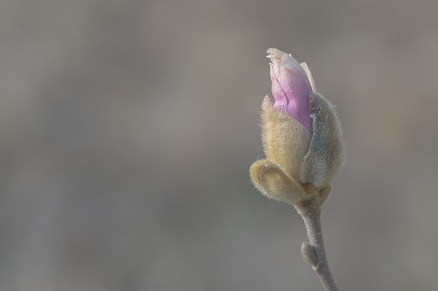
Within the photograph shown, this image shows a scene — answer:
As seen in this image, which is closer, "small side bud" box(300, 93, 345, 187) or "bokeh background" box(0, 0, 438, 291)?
"small side bud" box(300, 93, 345, 187)

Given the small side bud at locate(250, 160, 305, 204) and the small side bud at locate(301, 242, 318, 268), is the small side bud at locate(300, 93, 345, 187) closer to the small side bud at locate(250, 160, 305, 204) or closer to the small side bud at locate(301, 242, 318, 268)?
the small side bud at locate(250, 160, 305, 204)

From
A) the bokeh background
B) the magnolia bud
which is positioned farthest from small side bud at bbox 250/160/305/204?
the bokeh background

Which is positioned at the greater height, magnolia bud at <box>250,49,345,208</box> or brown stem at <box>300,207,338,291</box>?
magnolia bud at <box>250,49,345,208</box>

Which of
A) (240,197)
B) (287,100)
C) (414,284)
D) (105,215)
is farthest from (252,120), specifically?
(287,100)

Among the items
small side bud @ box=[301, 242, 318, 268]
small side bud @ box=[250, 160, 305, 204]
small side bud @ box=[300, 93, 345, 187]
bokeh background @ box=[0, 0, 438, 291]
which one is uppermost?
bokeh background @ box=[0, 0, 438, 291]

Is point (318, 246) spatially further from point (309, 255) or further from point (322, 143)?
point (322, 143)

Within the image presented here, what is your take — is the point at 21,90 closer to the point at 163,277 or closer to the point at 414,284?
the point at 163,277

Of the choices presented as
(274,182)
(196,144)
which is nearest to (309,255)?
(274,182)

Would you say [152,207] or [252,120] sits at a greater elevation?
[252,120]
